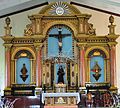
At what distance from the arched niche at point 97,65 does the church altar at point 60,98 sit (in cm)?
95

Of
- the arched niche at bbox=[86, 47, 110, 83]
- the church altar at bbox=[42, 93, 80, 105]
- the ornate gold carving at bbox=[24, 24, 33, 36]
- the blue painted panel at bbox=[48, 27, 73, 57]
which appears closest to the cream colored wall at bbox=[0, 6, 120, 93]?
the ornate gold carving at bbox=[24, 24, 33, 36]

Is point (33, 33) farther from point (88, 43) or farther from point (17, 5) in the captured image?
point (88, 43)

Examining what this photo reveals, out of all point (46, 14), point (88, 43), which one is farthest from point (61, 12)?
point (88, 43)

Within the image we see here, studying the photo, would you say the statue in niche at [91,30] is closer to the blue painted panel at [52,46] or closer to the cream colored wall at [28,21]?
the cream colored wall at [28,21]

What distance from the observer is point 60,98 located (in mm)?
11836

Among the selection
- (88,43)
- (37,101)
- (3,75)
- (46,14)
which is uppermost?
(46,14)

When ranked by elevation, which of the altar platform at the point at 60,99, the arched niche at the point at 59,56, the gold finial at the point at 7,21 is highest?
the gold finial at the point at 7,21

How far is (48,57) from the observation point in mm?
12570

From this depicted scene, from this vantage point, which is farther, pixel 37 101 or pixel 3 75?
pixel 3 75

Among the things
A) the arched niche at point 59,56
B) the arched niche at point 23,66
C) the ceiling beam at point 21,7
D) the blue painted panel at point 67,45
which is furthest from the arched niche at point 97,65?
the ceiling beam at point 21,7

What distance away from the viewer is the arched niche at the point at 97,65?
12531 millimetres

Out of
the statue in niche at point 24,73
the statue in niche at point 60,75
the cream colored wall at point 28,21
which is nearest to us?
the statue in niche at point 60,75

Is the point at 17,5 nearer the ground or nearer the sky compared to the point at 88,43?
nearer the sky

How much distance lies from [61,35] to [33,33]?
951 millimetres
